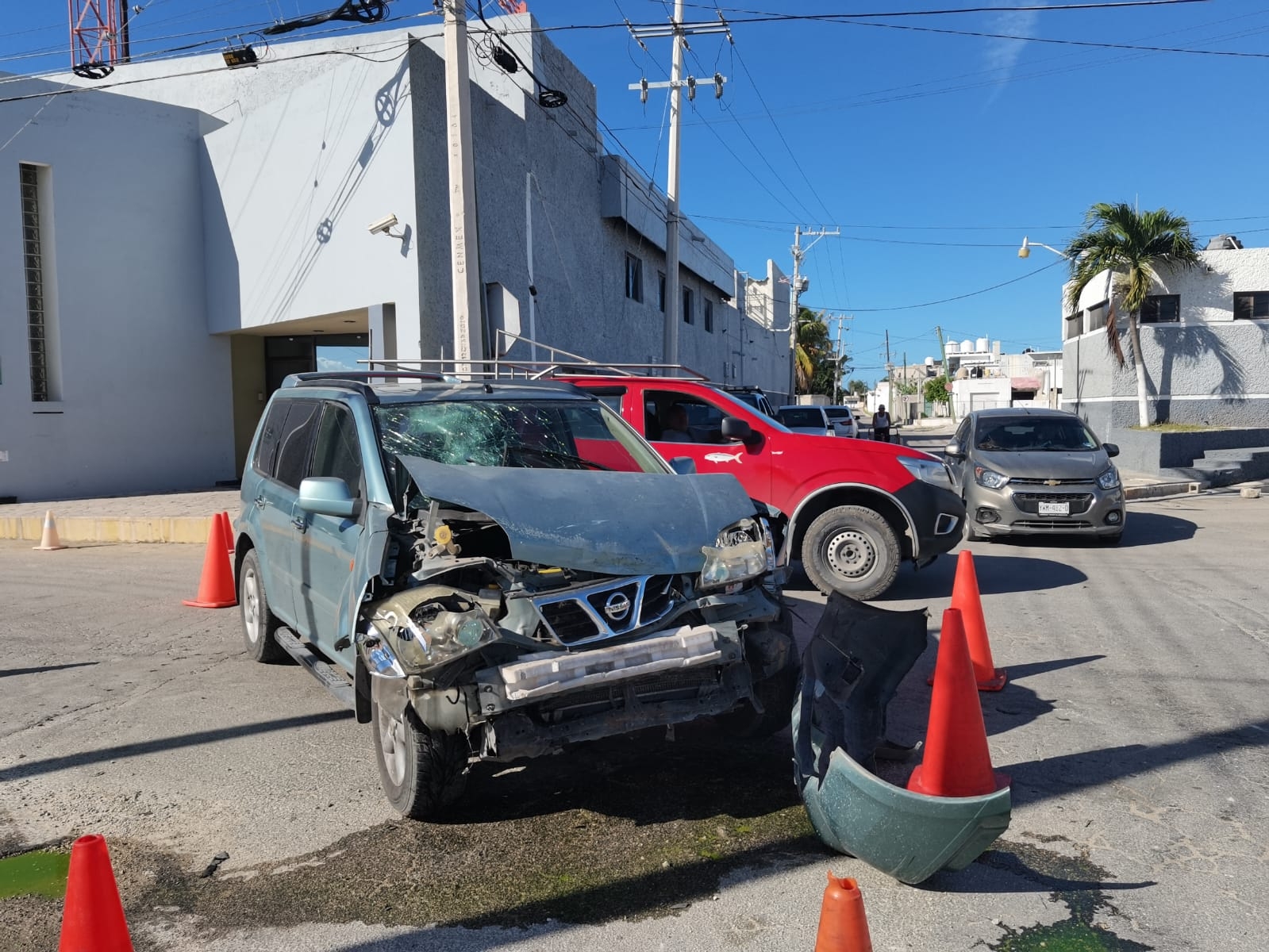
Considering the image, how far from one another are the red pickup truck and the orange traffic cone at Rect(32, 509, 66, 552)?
8.86 m

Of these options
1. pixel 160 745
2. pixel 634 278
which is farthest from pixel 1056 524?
pixel 634 278

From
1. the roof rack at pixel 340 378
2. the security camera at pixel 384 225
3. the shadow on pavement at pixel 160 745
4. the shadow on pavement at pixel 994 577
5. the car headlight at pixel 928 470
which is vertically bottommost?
the shadow on pavement at pixel 160 745

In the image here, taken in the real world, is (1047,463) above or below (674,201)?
below

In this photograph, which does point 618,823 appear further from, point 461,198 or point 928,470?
point 461,198

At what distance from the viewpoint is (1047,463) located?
11758 millimetres

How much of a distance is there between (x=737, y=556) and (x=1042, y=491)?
8404 millimetres

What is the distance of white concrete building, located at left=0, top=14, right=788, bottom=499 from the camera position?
16.5 m

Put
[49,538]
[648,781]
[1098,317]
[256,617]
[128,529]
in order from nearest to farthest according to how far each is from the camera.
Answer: [648,781], [256,617], [49,538], [128,529], [1098,317]

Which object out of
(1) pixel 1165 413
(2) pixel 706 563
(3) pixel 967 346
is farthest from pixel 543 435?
(3) pixel 967 346

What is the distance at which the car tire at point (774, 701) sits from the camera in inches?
173

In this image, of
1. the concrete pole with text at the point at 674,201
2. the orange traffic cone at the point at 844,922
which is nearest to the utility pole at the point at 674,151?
the concrete pole with text at the point at 674,201

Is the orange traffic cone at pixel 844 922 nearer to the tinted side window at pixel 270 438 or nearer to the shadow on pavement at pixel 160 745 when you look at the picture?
the shadow on pavement at pixel 160 745

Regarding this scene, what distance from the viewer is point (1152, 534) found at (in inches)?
507

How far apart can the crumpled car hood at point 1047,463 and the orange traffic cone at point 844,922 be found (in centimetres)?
995
